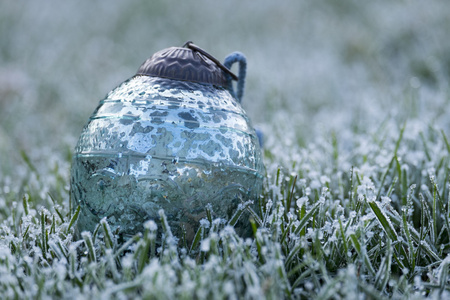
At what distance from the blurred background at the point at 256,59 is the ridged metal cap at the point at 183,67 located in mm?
863

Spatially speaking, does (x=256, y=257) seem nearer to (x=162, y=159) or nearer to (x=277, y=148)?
(x=162, y=159)

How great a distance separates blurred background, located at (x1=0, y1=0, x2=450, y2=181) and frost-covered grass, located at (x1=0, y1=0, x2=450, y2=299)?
0.07 feet

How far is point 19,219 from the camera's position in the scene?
1.81 m

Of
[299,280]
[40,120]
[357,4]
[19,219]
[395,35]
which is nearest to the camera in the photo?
[299,280]

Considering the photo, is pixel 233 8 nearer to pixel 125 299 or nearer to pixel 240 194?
pixel 240 194

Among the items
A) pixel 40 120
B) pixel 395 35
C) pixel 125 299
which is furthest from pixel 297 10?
pixel 125 299

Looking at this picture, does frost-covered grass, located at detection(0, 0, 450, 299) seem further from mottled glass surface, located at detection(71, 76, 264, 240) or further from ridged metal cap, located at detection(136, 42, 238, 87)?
ridged metal cap, located at detection(136, 42, 238, 87)

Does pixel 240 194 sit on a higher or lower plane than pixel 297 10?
lower

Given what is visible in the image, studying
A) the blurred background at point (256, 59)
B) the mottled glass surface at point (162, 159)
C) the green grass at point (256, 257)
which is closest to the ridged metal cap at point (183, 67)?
the mottled glass surface at point (162, 159)

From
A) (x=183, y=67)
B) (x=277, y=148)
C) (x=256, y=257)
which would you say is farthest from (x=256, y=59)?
(x=256, y=257)

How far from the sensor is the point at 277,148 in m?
2.32

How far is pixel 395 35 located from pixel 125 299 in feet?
14.8

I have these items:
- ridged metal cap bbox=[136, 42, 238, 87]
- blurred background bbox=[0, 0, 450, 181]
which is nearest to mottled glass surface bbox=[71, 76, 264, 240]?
ridged metal cap bbox=[136, 42, 238, 87]

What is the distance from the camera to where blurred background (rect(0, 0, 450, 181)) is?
3.28 m
